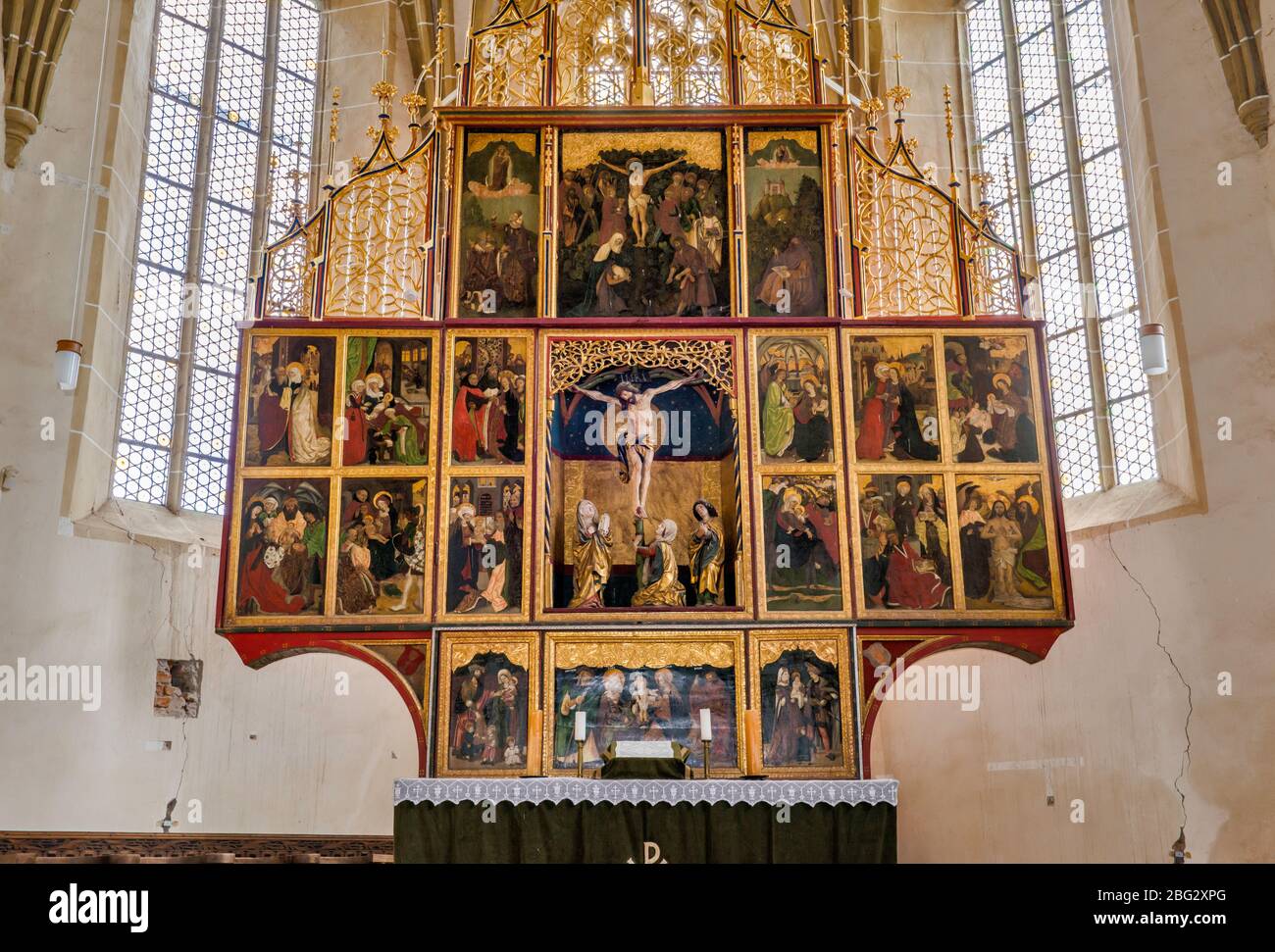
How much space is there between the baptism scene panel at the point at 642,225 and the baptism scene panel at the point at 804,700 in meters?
3.16

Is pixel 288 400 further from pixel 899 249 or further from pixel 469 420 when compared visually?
pixel 899 249

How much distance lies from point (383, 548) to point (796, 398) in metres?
3.86

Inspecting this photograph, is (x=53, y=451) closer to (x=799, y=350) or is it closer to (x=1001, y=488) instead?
(x=799, y=350)

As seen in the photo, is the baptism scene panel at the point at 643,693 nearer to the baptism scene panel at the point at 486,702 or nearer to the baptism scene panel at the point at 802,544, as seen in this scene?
the baptism scene panel at the point at 486,702

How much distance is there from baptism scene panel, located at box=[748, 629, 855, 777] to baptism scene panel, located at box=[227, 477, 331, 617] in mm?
3784

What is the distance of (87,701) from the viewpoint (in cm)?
1280

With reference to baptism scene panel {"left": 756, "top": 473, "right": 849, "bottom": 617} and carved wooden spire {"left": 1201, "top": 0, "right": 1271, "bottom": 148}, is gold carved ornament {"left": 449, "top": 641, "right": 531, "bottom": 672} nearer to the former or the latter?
baptism scene panel {"left": 756, "top": 473, "right": 849, "bottom": 617}

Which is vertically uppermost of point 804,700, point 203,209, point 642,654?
point 203,209

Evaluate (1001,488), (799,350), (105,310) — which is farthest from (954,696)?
(105,310)

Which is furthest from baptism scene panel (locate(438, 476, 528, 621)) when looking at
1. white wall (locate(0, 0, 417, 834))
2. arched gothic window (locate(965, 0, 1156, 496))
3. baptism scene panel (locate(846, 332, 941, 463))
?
arched gothic window (locate(965, 0, 1156, 496))

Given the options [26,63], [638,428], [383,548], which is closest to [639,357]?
[638,428]

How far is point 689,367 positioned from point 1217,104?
18.8 feet

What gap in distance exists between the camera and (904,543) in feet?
38.0
